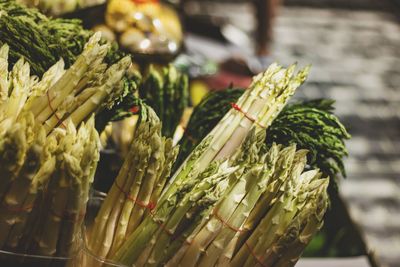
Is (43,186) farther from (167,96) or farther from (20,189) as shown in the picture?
(167,96)

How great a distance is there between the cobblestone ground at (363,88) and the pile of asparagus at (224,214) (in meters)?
2.53

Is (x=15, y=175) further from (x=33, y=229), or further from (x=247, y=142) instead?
(x=247, y=142)

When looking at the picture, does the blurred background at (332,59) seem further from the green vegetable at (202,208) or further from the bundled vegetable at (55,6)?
the green vegetable at (202,208)

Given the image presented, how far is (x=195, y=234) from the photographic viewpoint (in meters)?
1.50

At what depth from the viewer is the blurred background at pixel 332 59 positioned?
10.3 feet

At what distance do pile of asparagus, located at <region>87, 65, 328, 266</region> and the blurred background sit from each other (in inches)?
21.0

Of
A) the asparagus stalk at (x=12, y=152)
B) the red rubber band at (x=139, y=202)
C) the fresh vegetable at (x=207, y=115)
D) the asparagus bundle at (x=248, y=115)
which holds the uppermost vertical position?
the asparagus stalk at (x=12, y=152)

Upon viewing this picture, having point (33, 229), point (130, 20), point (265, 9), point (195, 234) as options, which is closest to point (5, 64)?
point (33, 229)

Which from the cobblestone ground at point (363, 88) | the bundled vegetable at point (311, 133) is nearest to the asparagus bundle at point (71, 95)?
the bundled vegetable at point (311, 133)

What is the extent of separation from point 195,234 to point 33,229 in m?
0.36

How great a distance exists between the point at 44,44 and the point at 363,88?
4.30 m

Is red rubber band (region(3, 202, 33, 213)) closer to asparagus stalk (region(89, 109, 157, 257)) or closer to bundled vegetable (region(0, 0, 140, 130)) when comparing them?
asparagus stalk (region(89, 109, 157, 257))

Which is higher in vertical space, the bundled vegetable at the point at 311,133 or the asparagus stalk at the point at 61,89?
the asparagus stalk at the point at 61,89

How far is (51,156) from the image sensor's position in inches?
53.8
